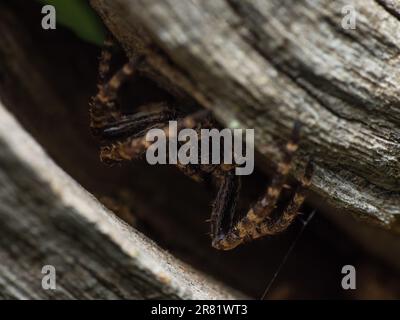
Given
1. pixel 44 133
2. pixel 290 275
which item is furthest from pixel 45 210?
pixel 290 275

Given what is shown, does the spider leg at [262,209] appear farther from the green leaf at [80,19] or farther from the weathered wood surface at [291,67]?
the green leaf at [80,19]

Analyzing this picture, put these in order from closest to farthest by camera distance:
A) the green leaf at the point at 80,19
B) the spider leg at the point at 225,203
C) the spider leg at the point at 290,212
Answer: the spider leg at the point at 290,212
the green leaf at the point at 80,19
the spider leg at the point at 225,203

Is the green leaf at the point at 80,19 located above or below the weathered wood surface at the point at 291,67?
above

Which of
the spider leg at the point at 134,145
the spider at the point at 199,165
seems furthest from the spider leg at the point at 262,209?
the spider leg at the point at 134,145

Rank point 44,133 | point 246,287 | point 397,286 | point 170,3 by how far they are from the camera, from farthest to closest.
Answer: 1. point 397,286
2. point 246,287
3. point 44,133
4. point 170,3

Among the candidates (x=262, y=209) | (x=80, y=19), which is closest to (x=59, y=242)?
(x=262, y=209)

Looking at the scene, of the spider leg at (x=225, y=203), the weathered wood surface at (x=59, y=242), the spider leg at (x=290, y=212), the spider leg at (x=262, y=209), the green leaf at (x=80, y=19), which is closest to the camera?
the weathered wood surface at (x=59, y=242)

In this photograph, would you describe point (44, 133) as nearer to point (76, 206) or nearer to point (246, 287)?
point (76, 206)

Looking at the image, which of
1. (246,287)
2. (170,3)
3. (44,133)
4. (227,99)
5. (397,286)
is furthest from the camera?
(397,286)

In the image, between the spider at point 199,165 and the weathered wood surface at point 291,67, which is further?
the spider at point 199,165
